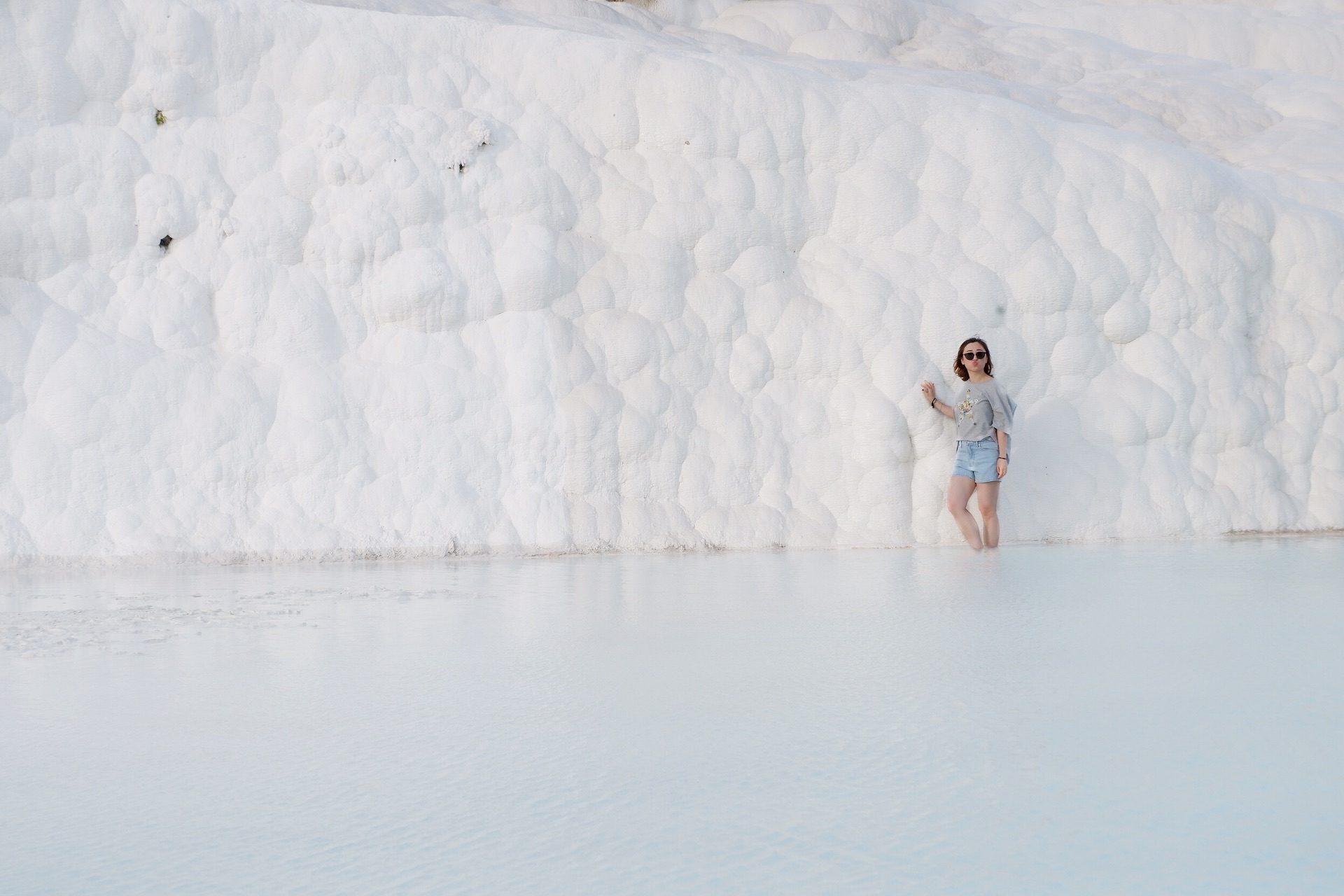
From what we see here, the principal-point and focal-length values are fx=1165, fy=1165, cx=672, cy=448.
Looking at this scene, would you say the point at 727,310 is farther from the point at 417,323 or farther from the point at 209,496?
the point at 209,496

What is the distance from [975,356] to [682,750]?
4604 mm

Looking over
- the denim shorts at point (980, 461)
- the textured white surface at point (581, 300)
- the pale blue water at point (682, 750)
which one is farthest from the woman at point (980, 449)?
the pale blue water at point (682, 750)

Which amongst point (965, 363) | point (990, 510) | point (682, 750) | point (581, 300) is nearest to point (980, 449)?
point (990, 510)

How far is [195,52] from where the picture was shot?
18.0 ft

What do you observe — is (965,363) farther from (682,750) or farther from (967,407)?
(682,750)

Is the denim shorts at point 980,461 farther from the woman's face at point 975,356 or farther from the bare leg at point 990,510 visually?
the woman's face at point 975,356

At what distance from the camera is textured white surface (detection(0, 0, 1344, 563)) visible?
5.17 m

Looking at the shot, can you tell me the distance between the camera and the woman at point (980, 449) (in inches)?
227

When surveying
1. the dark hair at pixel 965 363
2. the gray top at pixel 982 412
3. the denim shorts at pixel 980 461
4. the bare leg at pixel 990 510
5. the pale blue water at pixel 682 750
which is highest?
the dark hair at pixel 965 363

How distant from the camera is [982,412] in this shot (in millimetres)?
5770

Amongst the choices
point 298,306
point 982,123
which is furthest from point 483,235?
point 982,123

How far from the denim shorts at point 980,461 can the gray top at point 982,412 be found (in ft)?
0.12

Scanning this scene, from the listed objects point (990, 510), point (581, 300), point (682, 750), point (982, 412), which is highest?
point (581, 300)

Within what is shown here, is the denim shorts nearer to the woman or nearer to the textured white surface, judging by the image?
the woman
